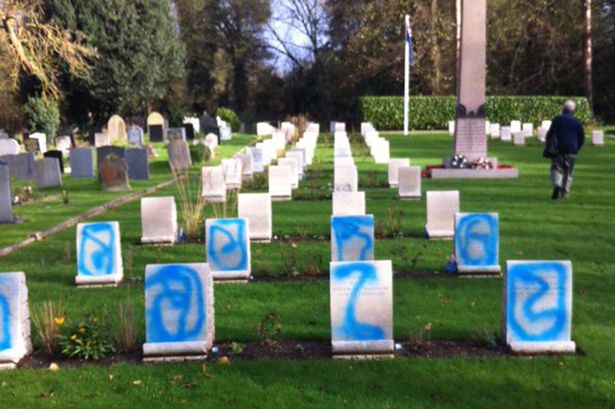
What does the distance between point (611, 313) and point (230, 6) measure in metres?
58.5

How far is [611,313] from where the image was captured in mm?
7871

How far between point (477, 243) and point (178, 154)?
17480mm

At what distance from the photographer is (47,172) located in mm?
21094

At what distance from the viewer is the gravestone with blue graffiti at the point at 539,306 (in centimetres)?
664

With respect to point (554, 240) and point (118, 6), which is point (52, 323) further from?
point (118, 6)

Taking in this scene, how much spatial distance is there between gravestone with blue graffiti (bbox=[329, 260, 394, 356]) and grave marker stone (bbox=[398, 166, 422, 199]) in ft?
32.8

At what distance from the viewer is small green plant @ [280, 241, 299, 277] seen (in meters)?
9.82

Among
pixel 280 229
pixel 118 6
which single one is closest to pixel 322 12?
pixel 118 6

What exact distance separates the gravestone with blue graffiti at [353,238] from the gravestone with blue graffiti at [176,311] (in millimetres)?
2861

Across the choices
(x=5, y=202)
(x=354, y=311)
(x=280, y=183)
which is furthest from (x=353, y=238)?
(x=5, y=202)

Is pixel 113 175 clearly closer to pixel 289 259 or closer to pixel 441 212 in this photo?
pixel 441 212

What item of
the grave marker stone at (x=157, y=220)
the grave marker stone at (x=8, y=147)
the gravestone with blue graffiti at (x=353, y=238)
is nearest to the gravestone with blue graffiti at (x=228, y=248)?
the gravestone with blue graffiti at (x=353, y=238)

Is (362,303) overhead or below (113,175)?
below

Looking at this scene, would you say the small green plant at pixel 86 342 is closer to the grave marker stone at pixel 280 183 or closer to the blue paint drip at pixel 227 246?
the blue paint drip at pixel 227 246
